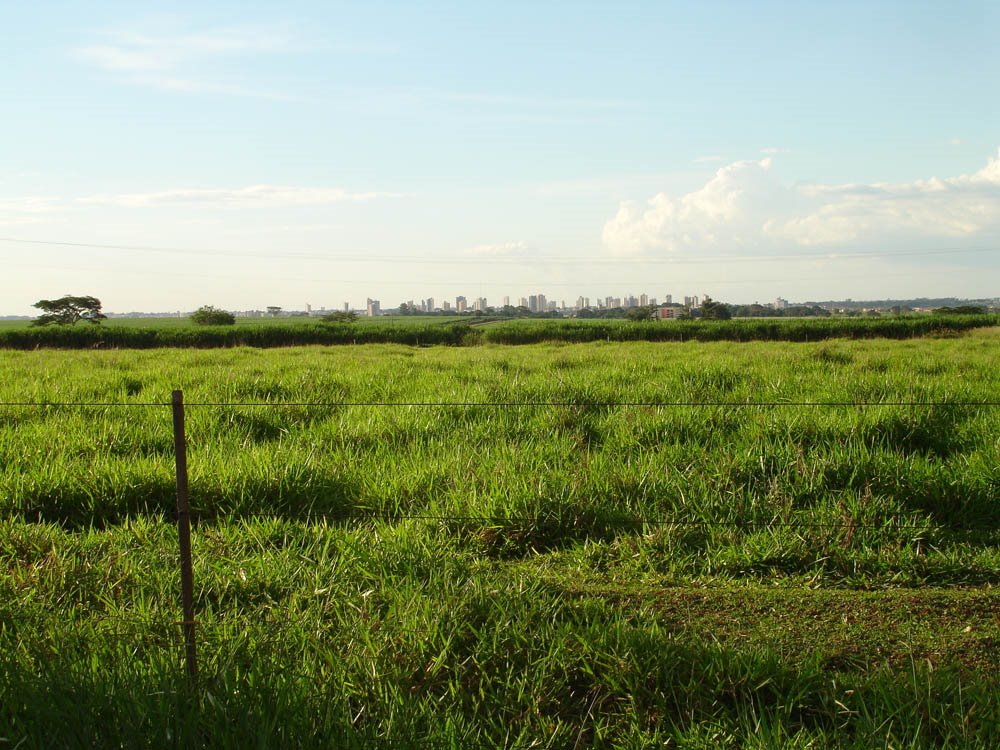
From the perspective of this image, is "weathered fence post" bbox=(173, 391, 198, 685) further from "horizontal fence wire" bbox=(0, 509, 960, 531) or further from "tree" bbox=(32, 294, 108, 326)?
"tree" bbox=(32, 294, 108, 326)

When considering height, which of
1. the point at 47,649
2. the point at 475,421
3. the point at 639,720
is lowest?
the point at 639,720

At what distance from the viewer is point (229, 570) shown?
361 cm

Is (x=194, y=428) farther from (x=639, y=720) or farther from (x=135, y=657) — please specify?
(x=639, y=720)

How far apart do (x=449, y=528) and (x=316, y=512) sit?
938mm

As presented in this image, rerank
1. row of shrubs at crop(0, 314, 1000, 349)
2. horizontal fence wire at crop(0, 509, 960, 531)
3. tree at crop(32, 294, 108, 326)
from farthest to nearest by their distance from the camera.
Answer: tree at crop(32, 294, 108, 326), row of shrubs at crop(0, 314, 1000, 349), horizontal fence wire at crop(0, 509, 960, 531)

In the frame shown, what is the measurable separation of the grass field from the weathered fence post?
0.27ft

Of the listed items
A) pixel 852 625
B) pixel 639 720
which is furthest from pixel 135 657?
pixel 852 625

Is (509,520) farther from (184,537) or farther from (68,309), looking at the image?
(68,309)

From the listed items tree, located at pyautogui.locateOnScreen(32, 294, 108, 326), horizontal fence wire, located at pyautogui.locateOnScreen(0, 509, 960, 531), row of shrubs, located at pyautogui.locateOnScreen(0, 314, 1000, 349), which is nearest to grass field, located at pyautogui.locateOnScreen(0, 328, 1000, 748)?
horizontal fence wire, located at pyautogui.locateOnScreen(0, 509, 960, 531)

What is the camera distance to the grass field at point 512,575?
2500 mm

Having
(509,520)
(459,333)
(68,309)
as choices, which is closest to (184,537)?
(509,520)

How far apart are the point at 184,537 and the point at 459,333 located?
39788mm

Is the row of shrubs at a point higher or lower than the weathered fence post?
higher

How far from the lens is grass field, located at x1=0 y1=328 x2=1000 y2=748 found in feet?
8.20
